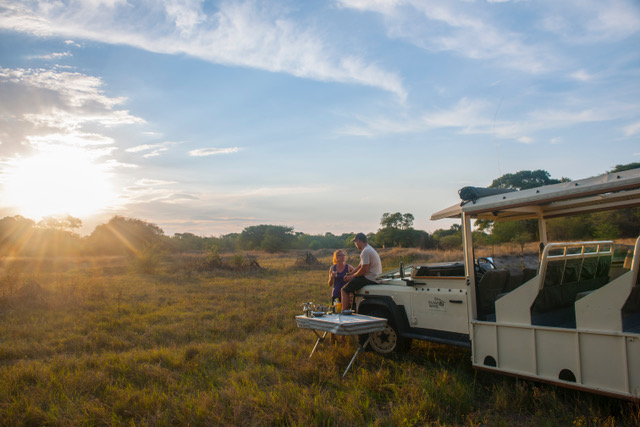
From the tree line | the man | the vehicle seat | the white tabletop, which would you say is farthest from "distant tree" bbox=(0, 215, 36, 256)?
the vehicle seat

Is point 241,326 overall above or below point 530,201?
below

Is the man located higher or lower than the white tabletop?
higher

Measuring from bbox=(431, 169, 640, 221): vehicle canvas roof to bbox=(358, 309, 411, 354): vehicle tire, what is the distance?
1.57m

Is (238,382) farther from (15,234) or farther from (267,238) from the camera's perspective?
(267,238)

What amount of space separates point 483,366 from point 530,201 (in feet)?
6.13

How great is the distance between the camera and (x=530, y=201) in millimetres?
4551

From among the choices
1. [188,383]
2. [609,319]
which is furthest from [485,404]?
[188,383]

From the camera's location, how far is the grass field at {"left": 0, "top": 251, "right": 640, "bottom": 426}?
4270 mm

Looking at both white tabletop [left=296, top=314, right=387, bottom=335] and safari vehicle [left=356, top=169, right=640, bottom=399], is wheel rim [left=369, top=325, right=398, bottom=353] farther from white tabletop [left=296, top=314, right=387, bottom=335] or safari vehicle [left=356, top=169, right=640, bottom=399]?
white tabletop [left=296, top=314, right=387, bottom=335]

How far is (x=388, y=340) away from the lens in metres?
6.18

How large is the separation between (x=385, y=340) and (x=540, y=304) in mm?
2310

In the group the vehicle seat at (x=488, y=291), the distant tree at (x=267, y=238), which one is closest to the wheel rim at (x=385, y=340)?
the vehicle seat at (x=488, y=291)

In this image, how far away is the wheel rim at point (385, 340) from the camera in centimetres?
608

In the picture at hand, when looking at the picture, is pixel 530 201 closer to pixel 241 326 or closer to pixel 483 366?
pixel 483 366
